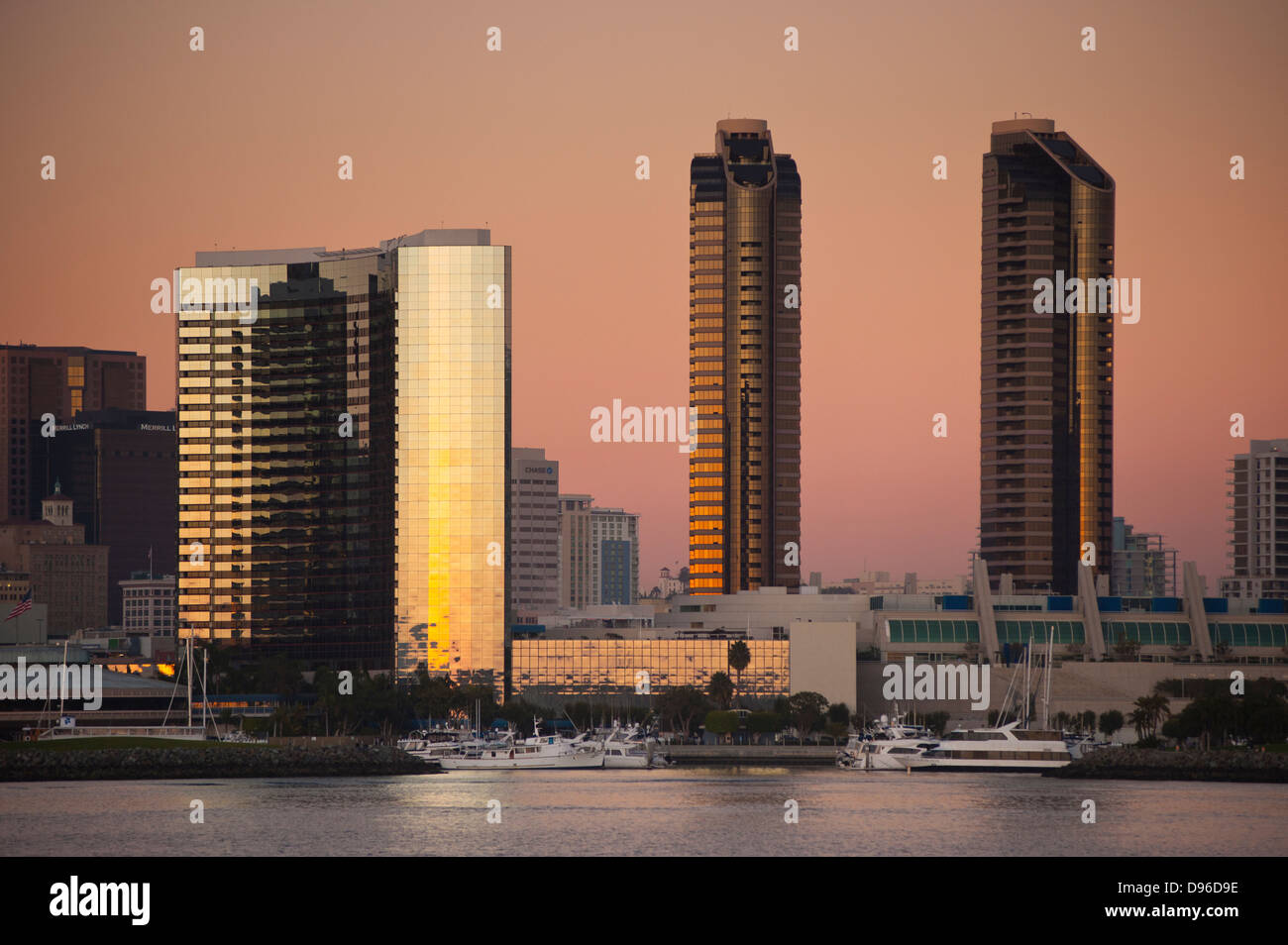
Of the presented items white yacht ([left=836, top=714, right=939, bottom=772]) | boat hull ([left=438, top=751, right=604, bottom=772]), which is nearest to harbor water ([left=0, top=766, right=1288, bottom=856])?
white yacht ([left=836, top=714, right=939, bottom=772])

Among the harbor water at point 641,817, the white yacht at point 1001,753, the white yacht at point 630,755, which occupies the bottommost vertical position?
the white yacht at point 630,755

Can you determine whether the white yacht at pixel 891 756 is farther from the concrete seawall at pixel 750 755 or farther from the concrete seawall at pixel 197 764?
the concrete seawall at pixel 197 764

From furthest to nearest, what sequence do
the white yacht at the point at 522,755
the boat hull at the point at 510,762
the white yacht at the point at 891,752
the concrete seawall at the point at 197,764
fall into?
1. the white yacht at the point at 522,755
2. the boat hull at the point at 510,762
3. the white yacht at the point at 891,752
4. the concrete seawall at the point at 197,764

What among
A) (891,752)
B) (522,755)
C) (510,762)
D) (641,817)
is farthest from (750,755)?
(641,817)

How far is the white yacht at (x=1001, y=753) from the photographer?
167000 mm

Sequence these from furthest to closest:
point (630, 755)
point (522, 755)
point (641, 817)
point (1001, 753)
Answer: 1. point (630, 755)
2. point (522, 755)
3. point (1001, 753)
4. point (641, 817)

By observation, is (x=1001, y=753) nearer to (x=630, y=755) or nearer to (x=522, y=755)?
(x=630, y=755)

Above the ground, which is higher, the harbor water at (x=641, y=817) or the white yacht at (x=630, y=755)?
the harbor water at (x=641, y=817)

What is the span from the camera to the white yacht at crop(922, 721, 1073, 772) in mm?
167000

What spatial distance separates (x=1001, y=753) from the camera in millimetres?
168500

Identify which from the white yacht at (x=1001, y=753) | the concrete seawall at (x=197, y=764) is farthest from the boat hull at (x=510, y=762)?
the white yacht at (x=1001, y=753)
